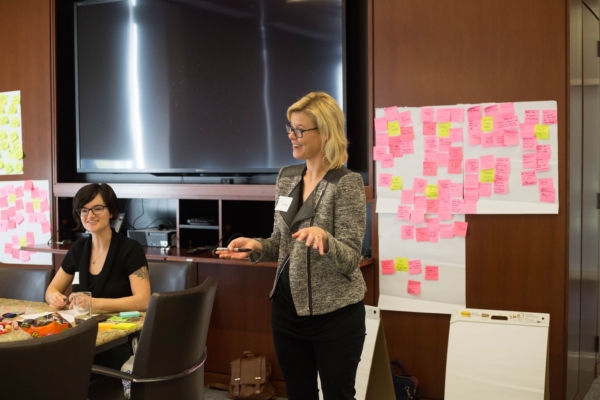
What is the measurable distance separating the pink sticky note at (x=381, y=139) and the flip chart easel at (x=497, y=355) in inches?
36.9

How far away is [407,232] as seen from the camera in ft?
10.8

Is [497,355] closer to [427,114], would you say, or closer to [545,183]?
[545,183]

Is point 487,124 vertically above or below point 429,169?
above

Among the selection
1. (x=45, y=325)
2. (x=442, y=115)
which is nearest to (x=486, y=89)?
(x=442, y=115)

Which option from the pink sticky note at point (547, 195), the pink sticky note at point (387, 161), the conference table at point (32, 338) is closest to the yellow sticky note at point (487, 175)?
the pink sticky note at point (547, 195)

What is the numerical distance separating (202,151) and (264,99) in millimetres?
520

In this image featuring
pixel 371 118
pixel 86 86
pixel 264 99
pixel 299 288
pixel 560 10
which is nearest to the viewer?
pixel 299 288

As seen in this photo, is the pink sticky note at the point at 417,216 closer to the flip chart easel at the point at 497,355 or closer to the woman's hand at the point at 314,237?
the flip chart easel at the point at 497,355

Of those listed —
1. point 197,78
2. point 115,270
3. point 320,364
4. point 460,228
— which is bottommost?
point 320,364

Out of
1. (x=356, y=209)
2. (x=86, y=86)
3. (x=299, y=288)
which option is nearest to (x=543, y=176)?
(x=356, y=209)

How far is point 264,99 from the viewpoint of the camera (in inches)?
144

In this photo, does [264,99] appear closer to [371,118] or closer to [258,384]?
[371,118]

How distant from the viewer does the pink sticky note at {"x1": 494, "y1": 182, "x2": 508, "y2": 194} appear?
3.11 m

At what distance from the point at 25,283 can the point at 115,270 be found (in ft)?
1.71
